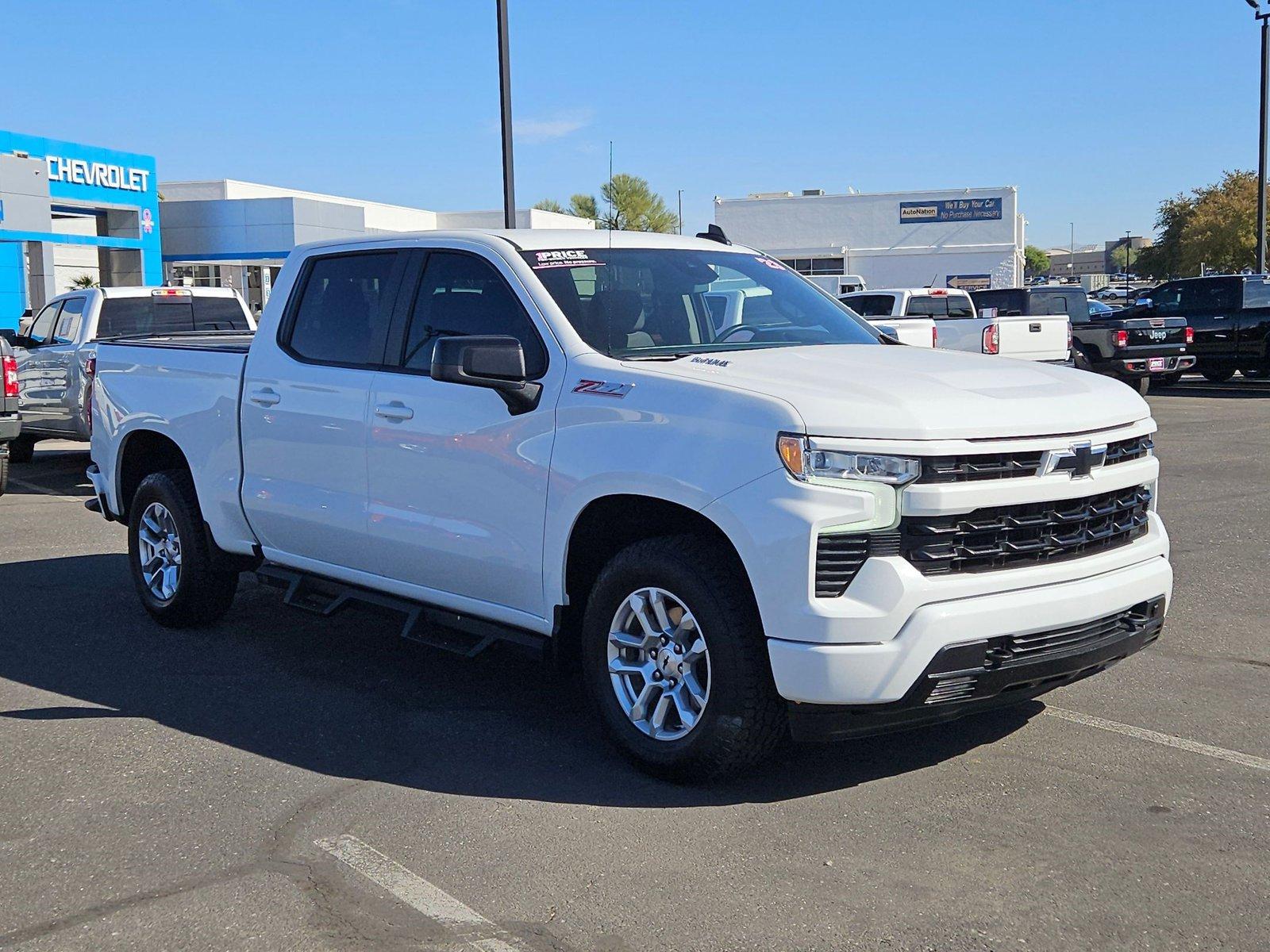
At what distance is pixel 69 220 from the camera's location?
146 feet

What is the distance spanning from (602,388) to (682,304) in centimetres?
91

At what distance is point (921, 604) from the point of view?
13.7 feet

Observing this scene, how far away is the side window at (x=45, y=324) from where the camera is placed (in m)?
14.7

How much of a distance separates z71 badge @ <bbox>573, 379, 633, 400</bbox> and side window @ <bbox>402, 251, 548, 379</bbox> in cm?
38

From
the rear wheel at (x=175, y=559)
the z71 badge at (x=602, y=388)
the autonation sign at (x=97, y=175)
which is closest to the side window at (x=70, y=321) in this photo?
the rear wheel at (x=175, y=559)

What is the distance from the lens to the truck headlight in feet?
13.8

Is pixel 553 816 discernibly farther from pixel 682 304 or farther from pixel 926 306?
pixel 926 306

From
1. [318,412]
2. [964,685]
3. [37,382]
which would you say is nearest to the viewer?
[964,685]

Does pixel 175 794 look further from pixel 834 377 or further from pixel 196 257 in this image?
pixel 196 257

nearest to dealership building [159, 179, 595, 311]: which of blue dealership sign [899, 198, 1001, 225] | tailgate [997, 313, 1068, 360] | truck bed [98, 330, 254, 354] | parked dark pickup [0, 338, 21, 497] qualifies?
blue dealership sign [899, 198, 1001, 225]

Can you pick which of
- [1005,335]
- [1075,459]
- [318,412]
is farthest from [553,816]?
[1005,335]

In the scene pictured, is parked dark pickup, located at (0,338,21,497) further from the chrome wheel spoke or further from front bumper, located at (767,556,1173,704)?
front bumper, located at (767,556,1173,704)

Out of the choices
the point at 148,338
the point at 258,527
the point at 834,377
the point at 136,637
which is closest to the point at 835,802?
the point at 834,377

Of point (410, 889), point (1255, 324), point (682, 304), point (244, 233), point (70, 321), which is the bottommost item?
point (410, 889)
